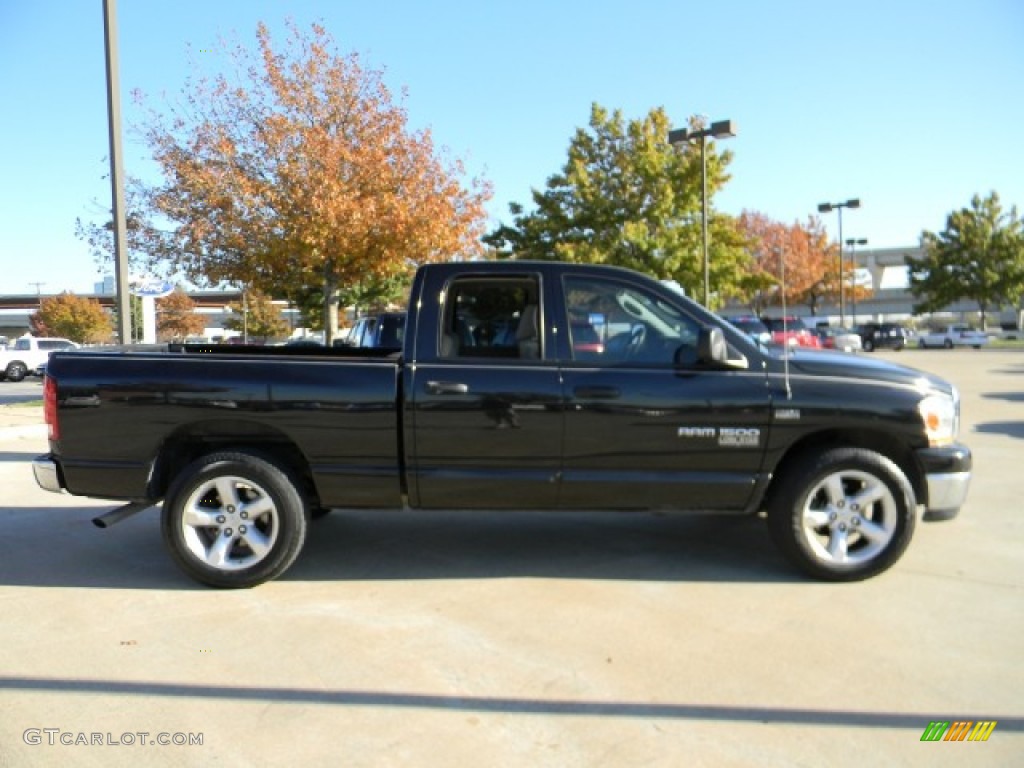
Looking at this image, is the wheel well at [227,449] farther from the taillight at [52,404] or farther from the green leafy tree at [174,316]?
the green leafy tree at [174,316]

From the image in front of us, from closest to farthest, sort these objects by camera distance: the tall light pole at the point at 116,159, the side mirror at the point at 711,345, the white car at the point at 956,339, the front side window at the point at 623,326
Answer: the side mirror at the point at 711,345, the front side window at the point at 623,326, the tall light pole at the point at 116,159, the white car at the point at 956,339

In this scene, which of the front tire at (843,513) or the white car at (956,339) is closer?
the front tire at (843,513)

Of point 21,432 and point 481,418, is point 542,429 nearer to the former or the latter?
point 481,418

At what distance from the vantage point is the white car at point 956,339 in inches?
1914

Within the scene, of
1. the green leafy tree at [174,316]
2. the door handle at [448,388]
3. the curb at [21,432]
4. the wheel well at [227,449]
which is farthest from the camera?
the green leafy tree at [174,316]

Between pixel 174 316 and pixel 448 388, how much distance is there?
2723 inches

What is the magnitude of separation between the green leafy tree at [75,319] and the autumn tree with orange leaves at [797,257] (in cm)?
5476

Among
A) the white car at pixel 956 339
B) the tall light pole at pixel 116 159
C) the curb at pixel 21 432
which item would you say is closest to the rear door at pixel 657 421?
the tall light pole at pixel 116 159

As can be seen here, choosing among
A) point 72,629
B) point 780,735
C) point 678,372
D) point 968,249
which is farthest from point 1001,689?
point 968,249

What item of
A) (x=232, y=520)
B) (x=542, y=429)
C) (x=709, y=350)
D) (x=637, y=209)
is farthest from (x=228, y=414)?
(x=637, y=209)

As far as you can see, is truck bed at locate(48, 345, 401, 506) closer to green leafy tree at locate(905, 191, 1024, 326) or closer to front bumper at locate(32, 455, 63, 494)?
front bumper at locate(32, 455, 63, 494)

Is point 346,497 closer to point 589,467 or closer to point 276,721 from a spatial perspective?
point 589,467

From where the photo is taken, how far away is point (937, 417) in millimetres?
4910

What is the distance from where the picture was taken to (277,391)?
489 centimetres
